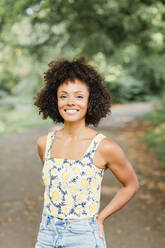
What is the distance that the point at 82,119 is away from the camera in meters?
2.31

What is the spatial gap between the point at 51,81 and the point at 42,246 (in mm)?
1135

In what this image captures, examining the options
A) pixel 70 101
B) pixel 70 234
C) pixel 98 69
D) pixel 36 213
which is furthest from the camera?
pixel 36 213

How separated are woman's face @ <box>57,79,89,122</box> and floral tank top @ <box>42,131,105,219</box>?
0.96 ft

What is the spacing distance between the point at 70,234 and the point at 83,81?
1025 mm

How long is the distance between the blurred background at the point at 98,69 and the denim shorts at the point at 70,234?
51.2 inches

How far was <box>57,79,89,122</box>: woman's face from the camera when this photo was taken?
86.8 inches

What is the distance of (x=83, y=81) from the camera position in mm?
2238

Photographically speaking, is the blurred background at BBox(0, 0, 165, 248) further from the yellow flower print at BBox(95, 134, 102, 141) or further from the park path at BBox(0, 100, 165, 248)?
the yellow flower print at BBox(95, 134, 102, 141)

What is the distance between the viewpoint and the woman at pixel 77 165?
2.01 m

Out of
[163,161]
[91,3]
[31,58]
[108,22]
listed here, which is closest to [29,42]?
[31,58]

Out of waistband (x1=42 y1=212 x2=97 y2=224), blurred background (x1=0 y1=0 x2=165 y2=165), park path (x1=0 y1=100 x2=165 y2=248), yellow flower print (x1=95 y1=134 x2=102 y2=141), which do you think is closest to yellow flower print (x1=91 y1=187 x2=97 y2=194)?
waistband (x1=42 y1=212 x2=97 y2=224)

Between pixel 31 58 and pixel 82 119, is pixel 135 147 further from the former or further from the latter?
pixel 82 119

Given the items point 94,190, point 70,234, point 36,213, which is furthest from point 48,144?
point 36,213

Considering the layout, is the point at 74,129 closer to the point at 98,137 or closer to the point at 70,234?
the point at 98,137
